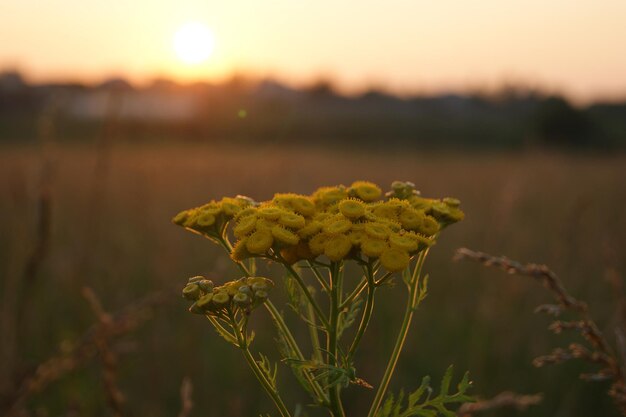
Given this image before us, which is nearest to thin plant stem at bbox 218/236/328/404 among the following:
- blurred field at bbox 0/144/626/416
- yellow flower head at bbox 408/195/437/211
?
yellow flower head at bbox 408/195/437/211

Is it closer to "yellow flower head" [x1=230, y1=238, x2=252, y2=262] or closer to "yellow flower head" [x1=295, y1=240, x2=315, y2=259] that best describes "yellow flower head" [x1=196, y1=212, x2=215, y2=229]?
"yellow flower head" [x1=230, y1=238, x2=252, y2=262]

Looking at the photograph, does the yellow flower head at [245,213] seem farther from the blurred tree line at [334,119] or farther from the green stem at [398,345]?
the blurred tree line at [334,119]

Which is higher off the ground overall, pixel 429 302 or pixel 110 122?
pixel 110 122

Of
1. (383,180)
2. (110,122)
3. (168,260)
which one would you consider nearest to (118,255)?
(168,260)

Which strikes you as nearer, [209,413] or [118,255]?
[209,413]

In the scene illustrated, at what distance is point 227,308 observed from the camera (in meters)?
1.49

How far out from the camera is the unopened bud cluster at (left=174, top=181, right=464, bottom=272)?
149cm

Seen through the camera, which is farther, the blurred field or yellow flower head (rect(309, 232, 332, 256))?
the blurred field

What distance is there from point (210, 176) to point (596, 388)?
774cm

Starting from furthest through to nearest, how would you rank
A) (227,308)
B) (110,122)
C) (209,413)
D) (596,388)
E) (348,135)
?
1. (348,135)
2. (596,388)
3. (209,413)
4. (110,122)
5. (227,308)

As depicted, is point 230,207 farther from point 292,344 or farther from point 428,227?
point 428,227

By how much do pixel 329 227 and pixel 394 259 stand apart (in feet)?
0.59

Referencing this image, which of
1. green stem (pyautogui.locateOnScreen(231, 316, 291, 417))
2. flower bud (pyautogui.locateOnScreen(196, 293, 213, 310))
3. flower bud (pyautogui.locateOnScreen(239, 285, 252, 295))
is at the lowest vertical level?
green stem (pyautogui.locateOnScreen(231, 316, 291, 417))

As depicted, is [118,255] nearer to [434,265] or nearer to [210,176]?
[434,265]
